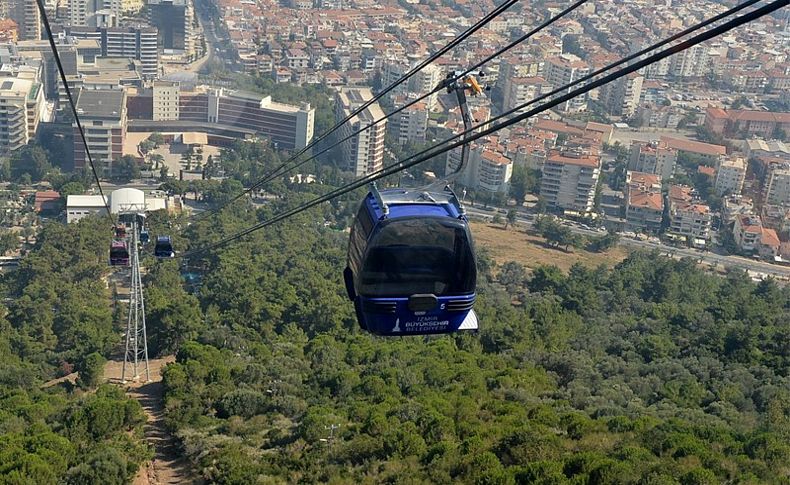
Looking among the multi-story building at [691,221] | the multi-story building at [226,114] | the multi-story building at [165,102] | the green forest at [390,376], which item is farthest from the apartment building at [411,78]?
the green forest at [390,376]

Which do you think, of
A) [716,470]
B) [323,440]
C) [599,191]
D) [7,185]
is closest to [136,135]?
[7,185]

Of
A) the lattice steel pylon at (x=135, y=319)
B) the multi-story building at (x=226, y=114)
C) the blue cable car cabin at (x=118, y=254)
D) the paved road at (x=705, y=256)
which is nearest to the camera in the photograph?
the blue cable car cabin at (x=118, y=254)

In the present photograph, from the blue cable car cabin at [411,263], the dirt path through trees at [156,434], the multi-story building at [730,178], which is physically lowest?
the multi-story building at [730,178]

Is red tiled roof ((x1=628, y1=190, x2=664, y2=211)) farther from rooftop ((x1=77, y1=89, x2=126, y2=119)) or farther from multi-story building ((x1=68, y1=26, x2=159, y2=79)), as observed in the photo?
multi-story building ((x1=68, y1=26, x2=159, y2=79))

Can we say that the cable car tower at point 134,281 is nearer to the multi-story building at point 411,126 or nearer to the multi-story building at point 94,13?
the multi-story building at point 411,126

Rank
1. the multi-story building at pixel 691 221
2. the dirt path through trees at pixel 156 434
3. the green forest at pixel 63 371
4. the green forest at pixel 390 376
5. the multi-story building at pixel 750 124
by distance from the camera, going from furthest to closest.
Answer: the multi-story building at pixel 750 124, the multi-story building at pixel 691 221, the dirt path through trees at pixel 156 434, the green forest at pixel 63 371, the green forest at pixel 390 376

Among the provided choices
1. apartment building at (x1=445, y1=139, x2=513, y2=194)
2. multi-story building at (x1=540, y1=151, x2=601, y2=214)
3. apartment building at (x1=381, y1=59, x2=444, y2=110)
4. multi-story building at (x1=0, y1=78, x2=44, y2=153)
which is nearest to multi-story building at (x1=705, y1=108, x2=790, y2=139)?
multi-story building at (x1=540, y1=151, x2=601, y2=214)
